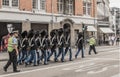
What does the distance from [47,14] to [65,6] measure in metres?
4.98

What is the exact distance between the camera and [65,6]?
1987 inches

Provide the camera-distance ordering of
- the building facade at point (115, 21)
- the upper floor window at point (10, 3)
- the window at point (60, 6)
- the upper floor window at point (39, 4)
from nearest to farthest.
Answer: the upper floor window at point (10, 3), the upper floor window at point (39, 4), the window at point (60, 6), the building facade at point (115, 21)

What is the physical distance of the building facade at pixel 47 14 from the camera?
131ft

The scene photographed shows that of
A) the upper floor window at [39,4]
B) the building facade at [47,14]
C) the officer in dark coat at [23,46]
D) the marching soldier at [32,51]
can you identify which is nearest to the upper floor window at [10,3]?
the building facade at [47,14]

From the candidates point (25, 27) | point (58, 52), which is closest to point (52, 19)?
Answer: point (25, 27)

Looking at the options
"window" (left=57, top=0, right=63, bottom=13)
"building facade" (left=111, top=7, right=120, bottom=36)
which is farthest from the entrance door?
"building facade" (left=111, top=7, right=120, bottom=36)

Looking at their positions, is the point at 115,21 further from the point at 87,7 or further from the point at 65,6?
the point at 65,6

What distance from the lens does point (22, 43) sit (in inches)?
826

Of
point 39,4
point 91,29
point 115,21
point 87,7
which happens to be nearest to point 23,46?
point 39,4

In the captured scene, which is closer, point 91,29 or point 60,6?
point 60,6

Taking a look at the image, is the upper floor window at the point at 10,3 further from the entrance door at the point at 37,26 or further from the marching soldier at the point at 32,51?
the marching soldier at the point at 32,51

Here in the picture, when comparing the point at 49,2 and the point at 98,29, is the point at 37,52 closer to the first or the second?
the point at 49,2

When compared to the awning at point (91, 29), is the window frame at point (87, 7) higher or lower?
higher

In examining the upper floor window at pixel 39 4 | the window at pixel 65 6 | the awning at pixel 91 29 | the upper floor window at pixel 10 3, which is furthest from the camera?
the awning at pixel 91 29
